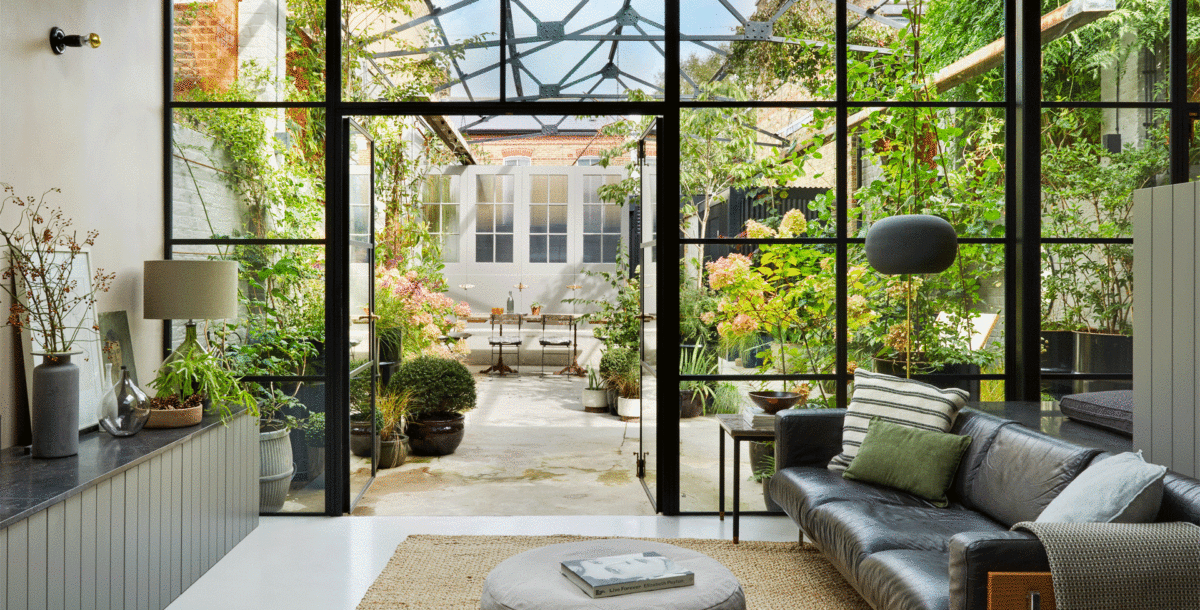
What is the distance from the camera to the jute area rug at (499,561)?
3.08 meters

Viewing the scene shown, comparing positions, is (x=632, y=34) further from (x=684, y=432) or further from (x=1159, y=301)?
(x=1159, y=301)

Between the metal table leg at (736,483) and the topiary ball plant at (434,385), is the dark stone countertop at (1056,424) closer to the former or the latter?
the metal table leg at (736,483)

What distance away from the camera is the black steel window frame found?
165 inches

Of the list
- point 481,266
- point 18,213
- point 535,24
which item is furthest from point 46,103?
point 481,266

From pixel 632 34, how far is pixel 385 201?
2.52 meters

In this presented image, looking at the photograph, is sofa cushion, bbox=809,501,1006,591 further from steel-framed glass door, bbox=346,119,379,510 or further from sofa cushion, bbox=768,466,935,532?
steel-framed glass door, bbox=346,119,379,510

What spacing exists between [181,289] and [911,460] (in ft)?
10.4

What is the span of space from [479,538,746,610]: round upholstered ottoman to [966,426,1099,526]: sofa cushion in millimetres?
1097

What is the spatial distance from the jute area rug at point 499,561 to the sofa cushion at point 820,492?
26 cm

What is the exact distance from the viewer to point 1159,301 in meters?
2.46

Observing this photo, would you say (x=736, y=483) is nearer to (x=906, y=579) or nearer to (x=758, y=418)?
(x=758, y=418)

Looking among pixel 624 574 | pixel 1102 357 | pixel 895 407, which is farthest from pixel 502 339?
pixel 624 574

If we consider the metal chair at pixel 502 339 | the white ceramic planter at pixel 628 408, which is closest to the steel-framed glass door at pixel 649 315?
the white ceramic planter at pixel 628 408

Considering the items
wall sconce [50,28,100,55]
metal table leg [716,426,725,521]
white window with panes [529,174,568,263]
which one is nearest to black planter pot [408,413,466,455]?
metal table leg [716,426,725,521]
